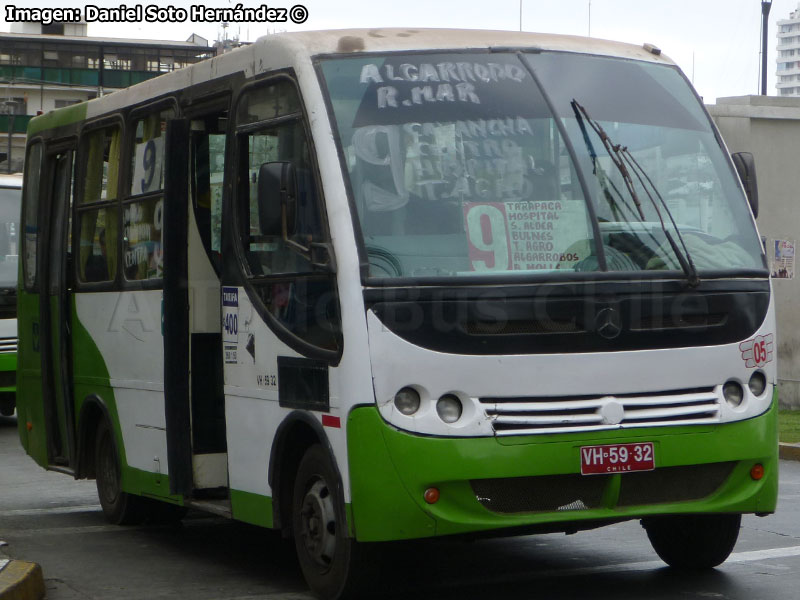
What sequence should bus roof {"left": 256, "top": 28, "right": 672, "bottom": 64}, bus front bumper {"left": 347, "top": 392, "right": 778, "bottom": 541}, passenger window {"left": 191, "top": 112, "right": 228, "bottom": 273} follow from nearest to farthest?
bus front bumper {"left": 347, "top": 392, "right": 778, "bottom": 541}, bus roof {"left": 256, "top": 28, "right": 672, "bottom": 64}, passenger window {"left": 191, "top": 112, "right": 228, "bottom": 273}

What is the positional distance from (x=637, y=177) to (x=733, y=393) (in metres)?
1.11

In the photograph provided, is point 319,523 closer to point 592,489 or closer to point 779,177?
point 592,489

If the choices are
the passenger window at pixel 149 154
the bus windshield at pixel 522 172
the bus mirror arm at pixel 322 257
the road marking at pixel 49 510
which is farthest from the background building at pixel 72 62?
the bus mirror arm at pixel 322 257

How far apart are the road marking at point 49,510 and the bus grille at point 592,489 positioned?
5.37m

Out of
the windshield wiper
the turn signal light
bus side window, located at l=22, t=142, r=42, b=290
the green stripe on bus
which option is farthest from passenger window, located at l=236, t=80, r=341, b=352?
bus side window, located at l=22, t=142, r=42, b=290

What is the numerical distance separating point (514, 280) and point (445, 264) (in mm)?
313

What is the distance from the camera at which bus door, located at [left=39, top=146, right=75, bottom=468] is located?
1061 cm

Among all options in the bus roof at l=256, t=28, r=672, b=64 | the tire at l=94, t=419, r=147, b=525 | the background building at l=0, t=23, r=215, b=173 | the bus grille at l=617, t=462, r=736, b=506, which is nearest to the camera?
the bus grille at l=617, t=462, r=736, b=506

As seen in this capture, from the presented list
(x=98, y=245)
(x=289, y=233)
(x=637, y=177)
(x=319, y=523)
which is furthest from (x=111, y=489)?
(x=637, y=177)

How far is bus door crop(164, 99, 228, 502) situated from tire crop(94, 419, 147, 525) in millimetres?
1358

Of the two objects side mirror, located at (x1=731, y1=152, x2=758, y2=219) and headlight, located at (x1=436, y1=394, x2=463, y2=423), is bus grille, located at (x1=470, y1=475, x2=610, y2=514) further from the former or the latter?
side mirror, located at (x1=731, y1=152, x2=758, y2=219)

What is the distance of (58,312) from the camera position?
1070 cm

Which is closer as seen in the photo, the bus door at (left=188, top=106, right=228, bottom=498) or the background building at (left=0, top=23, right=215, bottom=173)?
the bus door at (left=188, top=106, right=228, bottom=498)

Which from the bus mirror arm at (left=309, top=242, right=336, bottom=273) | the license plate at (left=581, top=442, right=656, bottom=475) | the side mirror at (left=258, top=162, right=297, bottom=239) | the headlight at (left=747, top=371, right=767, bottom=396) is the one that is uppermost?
the side mirror at (left=258, top=162, right=297, bottom=239)
